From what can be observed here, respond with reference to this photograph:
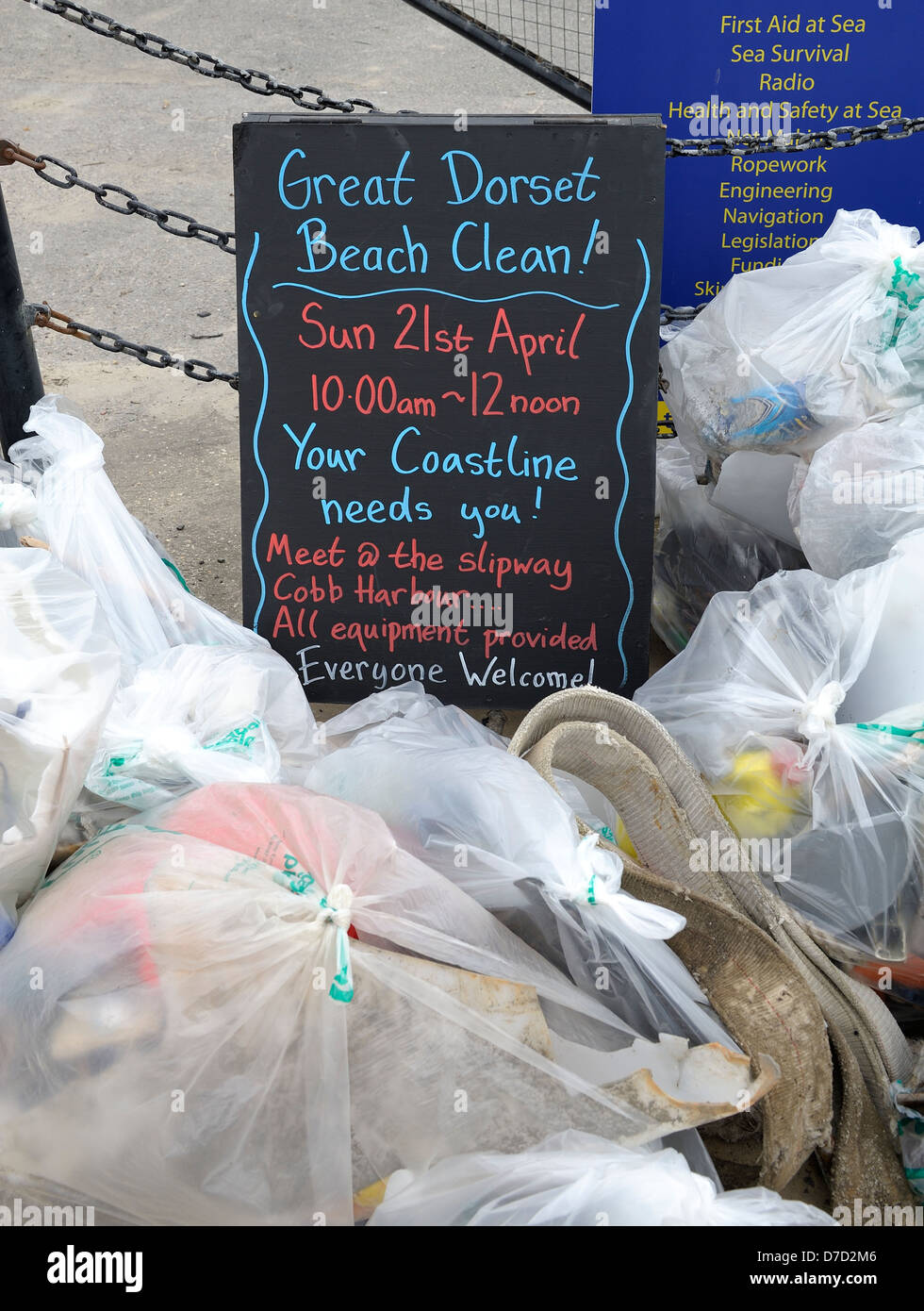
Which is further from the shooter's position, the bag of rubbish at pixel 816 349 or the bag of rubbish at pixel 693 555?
the bag of rubbish at pixel 693 555

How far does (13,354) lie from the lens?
9.32ft

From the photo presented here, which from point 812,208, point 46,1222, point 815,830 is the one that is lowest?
point 46,1222

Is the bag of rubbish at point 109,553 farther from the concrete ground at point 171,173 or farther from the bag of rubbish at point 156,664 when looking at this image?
the concrete ground at point 171,173

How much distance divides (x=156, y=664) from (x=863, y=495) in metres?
1.31

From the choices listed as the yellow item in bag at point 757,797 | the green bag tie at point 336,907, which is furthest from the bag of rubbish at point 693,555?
the green bag tie at point 336,907

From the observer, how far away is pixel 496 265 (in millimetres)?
2396

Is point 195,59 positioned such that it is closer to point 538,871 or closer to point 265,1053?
point 538,871

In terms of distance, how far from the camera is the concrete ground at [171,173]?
12.0 ft

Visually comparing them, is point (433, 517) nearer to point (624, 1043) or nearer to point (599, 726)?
point (599, 726)

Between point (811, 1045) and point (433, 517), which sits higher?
point (433, 517)

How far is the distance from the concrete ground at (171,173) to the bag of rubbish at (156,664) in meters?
0.58

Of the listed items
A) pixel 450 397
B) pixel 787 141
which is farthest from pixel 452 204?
pixel 787 141
